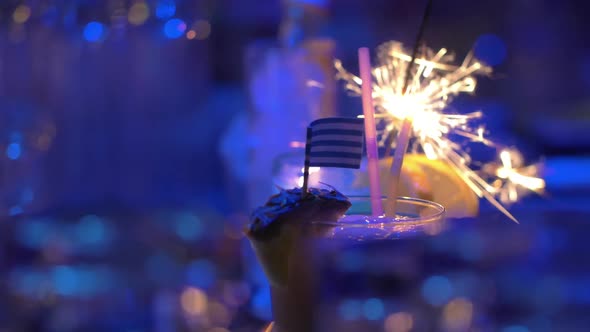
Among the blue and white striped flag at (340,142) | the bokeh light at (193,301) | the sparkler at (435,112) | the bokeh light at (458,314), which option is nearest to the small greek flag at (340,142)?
the blue and white striped flag at (340,142)

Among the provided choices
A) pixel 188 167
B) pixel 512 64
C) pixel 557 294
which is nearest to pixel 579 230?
pixel 557 294

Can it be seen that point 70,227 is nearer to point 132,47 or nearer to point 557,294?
point 132,47

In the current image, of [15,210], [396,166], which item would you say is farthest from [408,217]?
[15,210]

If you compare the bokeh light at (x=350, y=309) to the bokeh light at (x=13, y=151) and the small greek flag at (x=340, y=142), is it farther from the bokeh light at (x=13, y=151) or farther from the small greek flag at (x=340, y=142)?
the bokeh light at (x=13, y=151)

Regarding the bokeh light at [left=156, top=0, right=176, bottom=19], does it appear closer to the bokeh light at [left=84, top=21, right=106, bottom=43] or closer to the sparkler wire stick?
the bokeh light at [left=84, top=21, right=106, bottom=43]

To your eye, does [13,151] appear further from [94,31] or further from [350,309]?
[350,309]

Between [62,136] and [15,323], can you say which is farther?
[62,136]
